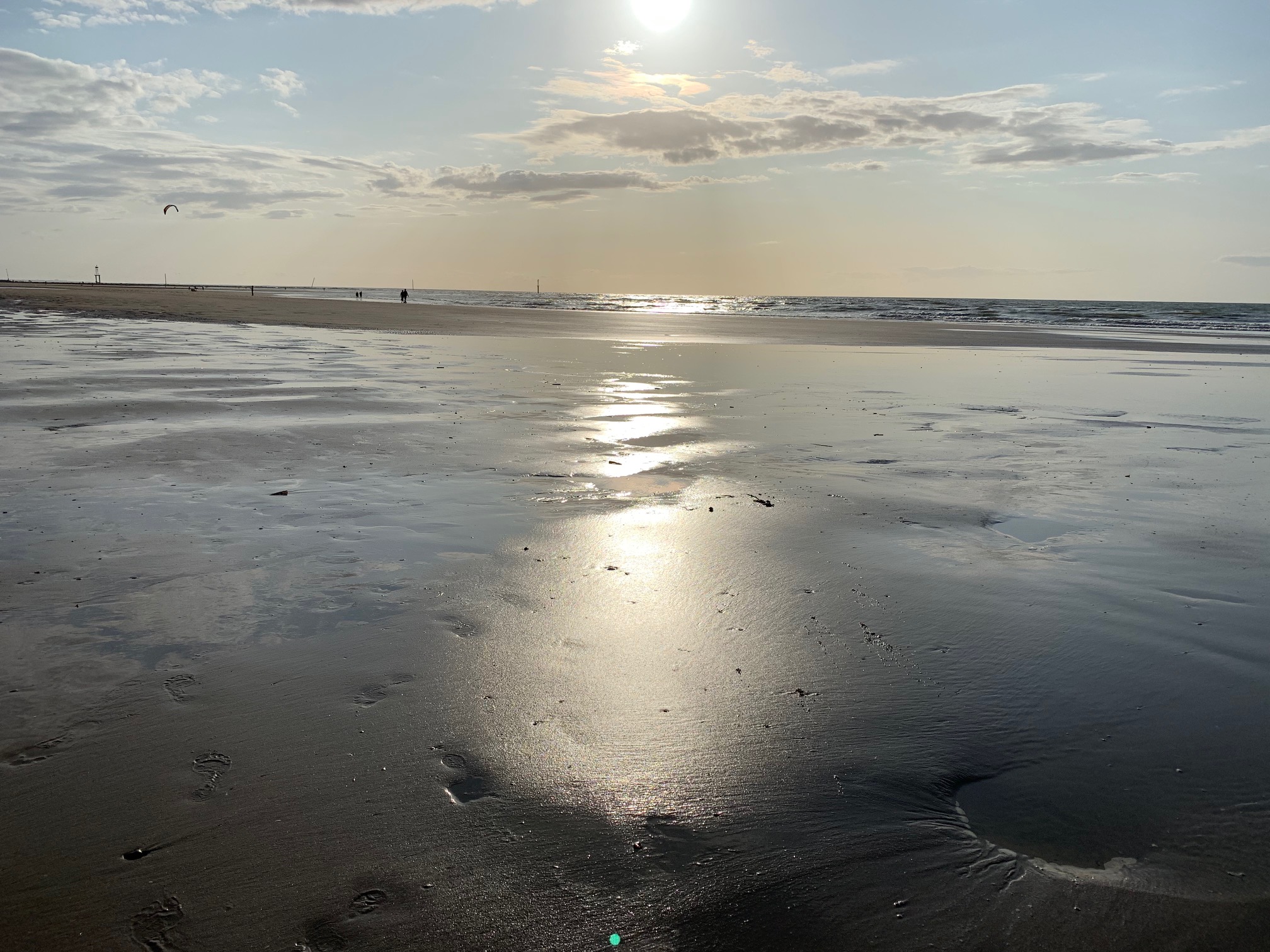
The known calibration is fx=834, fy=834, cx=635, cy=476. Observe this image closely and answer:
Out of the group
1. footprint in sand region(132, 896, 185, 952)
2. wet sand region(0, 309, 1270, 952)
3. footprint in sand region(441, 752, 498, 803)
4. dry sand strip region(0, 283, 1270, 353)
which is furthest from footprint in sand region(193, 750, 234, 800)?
dry sand strip region(0, 283, 1270, 353)

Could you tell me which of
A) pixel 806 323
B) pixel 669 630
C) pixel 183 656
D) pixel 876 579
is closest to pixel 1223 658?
pixel 876 579

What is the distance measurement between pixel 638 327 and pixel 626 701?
3933 cm

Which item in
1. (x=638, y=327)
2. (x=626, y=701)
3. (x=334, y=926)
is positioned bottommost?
(x=334, y=926)

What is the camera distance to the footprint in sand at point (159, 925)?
2273 mm

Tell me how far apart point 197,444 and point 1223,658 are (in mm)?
9074

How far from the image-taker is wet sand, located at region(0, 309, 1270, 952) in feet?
8.17

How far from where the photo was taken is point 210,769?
3.09 meters

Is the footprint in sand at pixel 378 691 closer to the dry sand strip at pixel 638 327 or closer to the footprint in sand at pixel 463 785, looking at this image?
the footprint in sand at pixel 463 785

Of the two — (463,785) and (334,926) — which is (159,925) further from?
(463,785)

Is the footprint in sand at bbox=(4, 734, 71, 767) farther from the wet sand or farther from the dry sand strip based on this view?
the dry sand strip

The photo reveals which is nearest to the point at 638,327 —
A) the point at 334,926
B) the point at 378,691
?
the point at 378,691

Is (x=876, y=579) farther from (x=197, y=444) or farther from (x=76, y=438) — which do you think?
(x=76, y=438)

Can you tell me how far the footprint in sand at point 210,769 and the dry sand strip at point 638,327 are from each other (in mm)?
27943

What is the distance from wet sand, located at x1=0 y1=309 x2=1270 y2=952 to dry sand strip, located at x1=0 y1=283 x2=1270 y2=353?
79.2 feet
